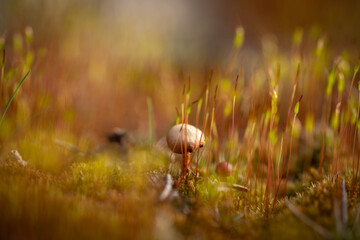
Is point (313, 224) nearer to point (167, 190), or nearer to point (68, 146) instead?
point (167, 190)

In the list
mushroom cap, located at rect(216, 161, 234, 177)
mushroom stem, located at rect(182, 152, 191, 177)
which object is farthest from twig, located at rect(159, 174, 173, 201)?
mushroom cap, located at rect(216, 161, 234, 177)

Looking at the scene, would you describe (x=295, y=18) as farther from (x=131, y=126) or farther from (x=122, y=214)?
(x=122, y=214)

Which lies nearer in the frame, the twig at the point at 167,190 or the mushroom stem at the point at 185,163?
the twig at the point at 167,190

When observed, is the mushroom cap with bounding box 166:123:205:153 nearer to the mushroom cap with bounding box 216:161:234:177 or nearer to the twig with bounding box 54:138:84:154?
the mushroom cap with bounding box 216:161:234:177

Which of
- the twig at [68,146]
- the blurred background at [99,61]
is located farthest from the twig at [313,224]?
the twig at [68,146]

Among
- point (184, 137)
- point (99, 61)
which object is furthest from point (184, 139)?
point (99, 61)

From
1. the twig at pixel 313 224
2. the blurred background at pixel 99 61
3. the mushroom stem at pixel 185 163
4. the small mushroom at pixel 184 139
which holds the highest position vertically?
the blurred background at pixel 99 61

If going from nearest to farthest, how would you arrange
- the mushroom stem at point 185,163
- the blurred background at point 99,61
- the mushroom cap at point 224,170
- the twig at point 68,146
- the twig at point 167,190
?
the twig at point 167,190 < the mushroom stem at point 185,163 < the mushroom cap at point 224,170 < the twig at point 68,146 < the blurred background at point 99,61

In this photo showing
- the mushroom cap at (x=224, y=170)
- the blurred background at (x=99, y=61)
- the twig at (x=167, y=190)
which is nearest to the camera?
the twig at (x=167, y=190)

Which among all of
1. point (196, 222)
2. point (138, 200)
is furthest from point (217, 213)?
point (138, 200)

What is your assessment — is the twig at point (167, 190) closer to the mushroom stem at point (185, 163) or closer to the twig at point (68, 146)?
the mushroom stem at point (185, 163)

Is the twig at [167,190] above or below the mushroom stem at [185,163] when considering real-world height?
below
